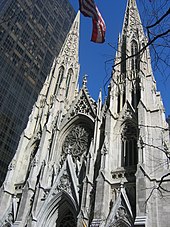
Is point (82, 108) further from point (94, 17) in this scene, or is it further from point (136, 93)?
point (94, 17)

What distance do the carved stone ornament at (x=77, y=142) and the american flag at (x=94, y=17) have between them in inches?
454

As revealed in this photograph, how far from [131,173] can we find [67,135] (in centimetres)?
835

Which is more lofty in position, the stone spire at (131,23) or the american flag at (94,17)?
Result: the stone spire at (131,23)

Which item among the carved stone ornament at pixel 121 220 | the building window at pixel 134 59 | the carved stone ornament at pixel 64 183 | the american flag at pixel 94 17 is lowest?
the carved stone ornament at pixel 121 220

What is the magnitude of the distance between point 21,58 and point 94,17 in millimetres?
29525

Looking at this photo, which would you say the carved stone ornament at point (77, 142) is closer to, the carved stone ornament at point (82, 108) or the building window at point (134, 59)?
the carved stone ornament at point (82, 108)

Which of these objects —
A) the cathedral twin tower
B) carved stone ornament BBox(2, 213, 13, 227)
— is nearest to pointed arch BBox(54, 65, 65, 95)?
the cathedral twin tower

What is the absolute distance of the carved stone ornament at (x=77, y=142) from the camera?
22.1m

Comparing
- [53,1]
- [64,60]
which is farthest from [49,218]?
[53,1]

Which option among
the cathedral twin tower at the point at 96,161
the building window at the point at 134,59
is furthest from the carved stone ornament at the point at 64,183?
the building window at the point at 134,59

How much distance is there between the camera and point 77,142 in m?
22.9

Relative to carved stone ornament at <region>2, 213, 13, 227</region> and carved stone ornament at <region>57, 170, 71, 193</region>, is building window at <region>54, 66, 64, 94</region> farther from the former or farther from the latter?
carved stone ornament at <region>2, 213, 13, 227</region>

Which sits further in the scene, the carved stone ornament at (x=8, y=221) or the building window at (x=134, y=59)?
the building window at (x=134, y=59)

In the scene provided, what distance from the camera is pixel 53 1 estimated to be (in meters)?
53.5
